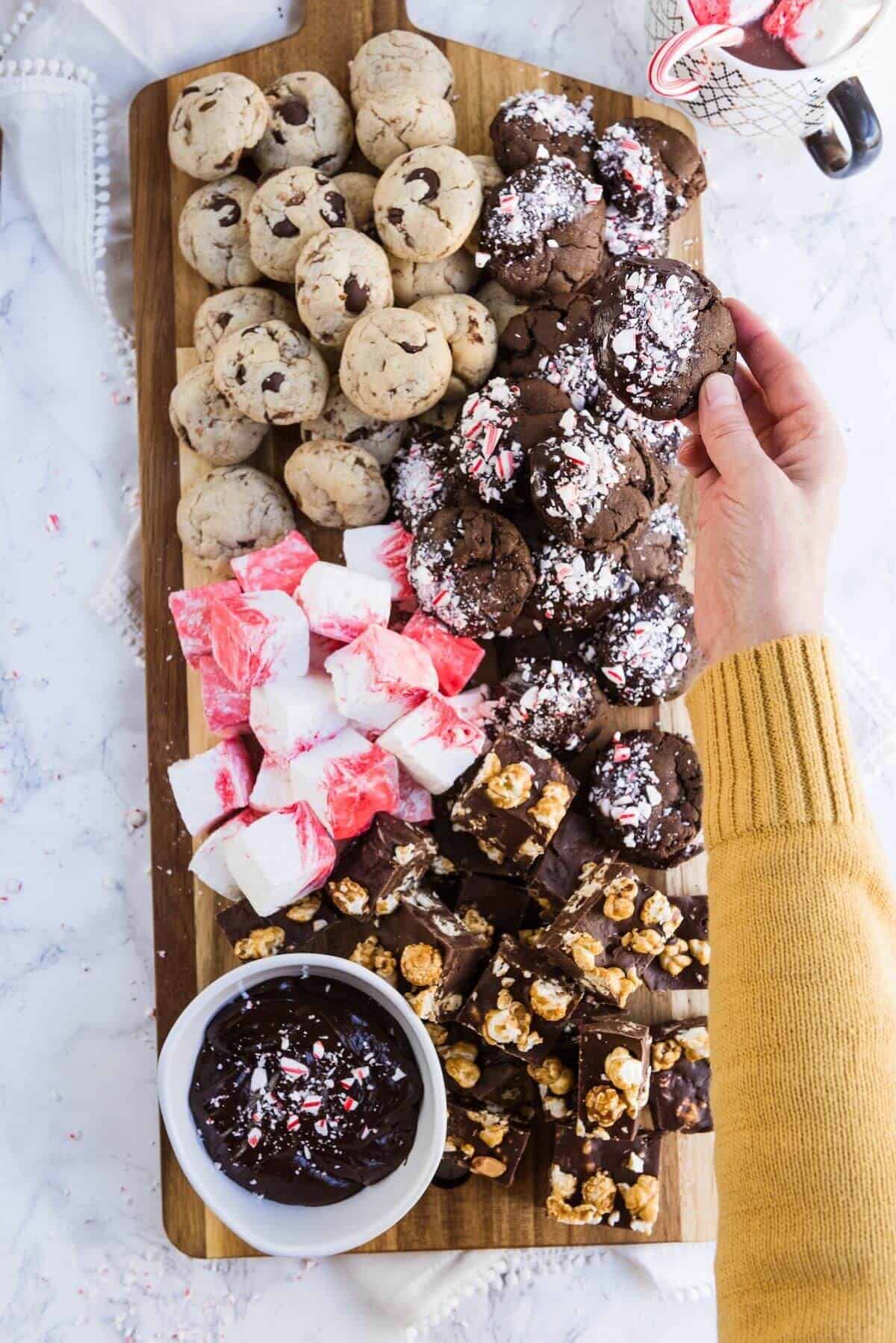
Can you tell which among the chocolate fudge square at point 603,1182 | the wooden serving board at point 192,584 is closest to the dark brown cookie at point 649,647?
the wooden serving board at point 192,584

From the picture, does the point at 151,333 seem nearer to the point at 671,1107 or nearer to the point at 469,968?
the point at 469,968

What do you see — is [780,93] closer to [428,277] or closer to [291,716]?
[428,277]

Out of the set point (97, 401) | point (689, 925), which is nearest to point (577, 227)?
point (97, 401)

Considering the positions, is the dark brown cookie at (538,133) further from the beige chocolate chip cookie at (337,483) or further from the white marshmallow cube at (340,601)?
the white marshmallow cube at (340,601)

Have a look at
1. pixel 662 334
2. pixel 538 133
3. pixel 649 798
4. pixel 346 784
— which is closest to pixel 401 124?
pixel 538 133

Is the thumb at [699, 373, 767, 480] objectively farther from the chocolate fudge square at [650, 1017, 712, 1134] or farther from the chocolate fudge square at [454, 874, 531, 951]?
the chocolate fudge square at [650, 1017, 712, 1134]
